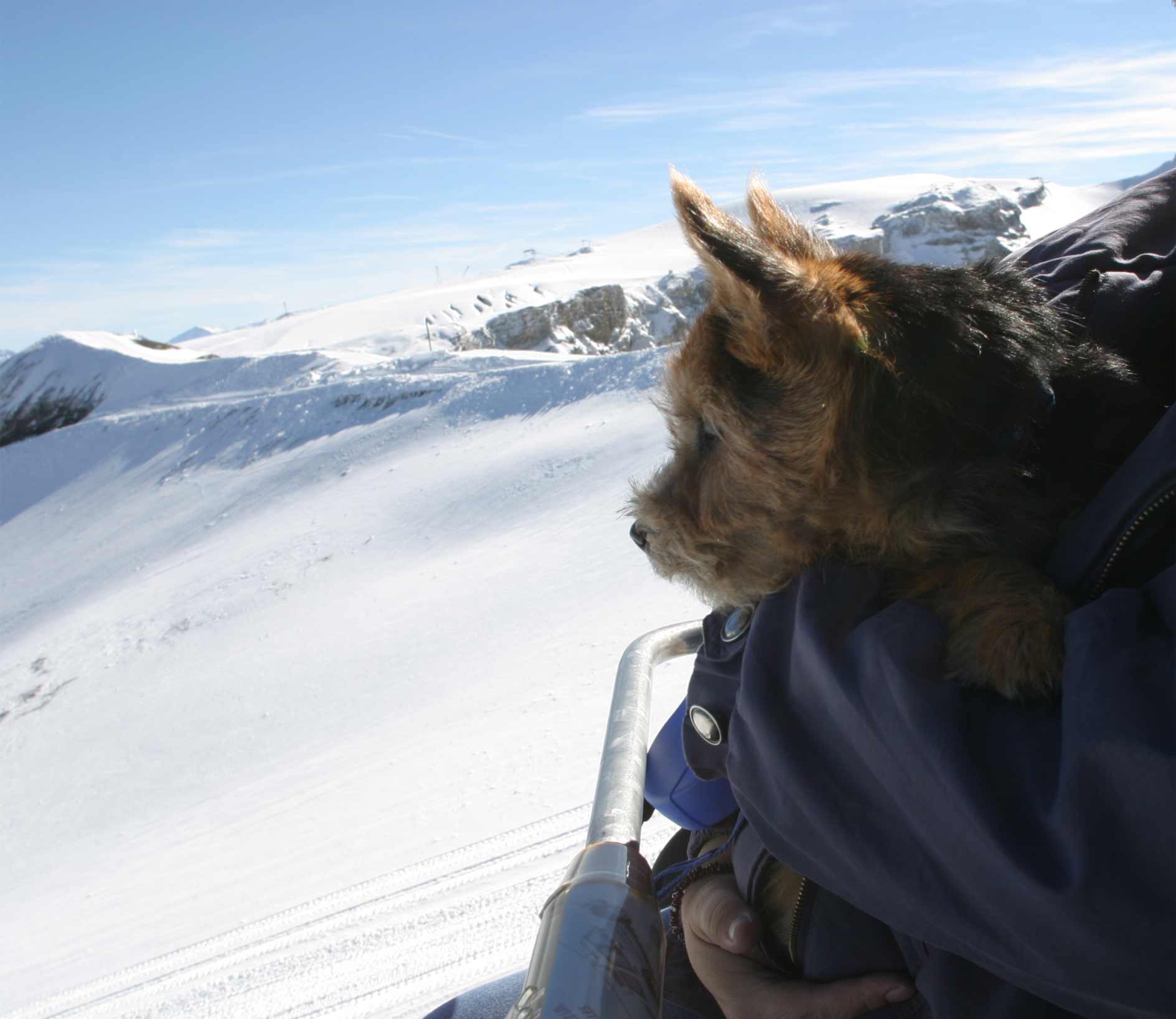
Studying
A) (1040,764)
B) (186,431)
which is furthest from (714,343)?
(186,431)

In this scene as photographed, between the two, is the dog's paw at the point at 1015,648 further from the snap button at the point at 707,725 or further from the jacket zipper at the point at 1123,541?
the snap button at the point at 707,725

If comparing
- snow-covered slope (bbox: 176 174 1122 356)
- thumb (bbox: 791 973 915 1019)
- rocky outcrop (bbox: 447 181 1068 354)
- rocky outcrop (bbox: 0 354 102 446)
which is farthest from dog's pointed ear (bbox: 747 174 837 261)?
rocky outcrop (bbox: 0 354 102 446)

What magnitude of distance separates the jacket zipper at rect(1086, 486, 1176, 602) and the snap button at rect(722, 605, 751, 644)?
0.57 meters

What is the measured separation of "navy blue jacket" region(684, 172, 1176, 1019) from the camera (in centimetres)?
90

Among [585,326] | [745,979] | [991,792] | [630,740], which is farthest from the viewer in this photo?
[585,326]

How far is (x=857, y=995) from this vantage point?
133 cm

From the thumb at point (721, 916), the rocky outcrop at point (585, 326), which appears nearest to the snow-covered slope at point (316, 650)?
the thumb at point (721, 916)

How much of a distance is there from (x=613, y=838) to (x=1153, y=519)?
101 cm

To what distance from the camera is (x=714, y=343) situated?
1.91 m

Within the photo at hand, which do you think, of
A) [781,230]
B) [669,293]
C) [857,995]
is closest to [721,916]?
[857,995]

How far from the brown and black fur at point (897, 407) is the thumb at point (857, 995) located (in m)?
0.52

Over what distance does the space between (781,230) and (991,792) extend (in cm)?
141

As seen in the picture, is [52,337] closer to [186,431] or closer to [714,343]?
[186,431]

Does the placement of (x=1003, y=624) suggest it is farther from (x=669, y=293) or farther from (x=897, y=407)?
(x=669, y=293)
